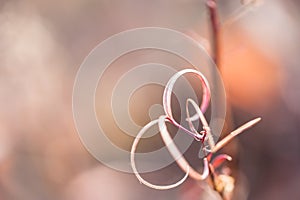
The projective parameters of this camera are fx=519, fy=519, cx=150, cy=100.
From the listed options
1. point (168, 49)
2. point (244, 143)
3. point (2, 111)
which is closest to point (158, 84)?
point (168, 49)

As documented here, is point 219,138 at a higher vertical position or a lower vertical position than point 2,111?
lower

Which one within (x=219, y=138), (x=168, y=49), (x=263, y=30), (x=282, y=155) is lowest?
(x=282, y=155)

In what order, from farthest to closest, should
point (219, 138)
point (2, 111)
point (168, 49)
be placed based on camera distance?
point (168, 49) → point (2, 111) → point (219, 138)

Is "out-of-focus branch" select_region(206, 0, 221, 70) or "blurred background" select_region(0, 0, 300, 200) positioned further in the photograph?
"blurred background" select_region(0, 0, 300, 200)

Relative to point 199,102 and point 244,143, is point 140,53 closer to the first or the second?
point 199,102

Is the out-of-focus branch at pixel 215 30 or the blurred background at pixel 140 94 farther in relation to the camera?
the blurred background at pixel 140 94

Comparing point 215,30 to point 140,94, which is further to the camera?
point 140,94

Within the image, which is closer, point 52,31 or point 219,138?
point 219,138

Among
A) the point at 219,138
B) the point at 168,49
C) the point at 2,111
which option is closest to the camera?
the point at 219,138
